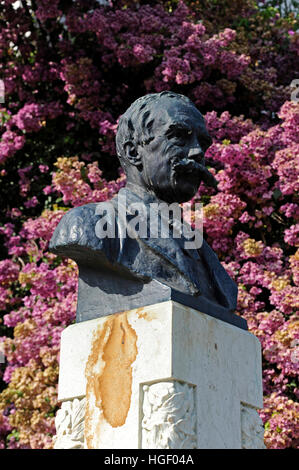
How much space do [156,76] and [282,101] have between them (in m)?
1.21

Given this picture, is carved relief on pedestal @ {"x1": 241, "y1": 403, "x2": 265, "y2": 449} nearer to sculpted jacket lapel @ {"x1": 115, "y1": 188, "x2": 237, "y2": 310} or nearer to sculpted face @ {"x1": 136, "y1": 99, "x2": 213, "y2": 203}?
sculpted jacket lapel @ {"x1": 115, "y1": 188, "x2": 237, "y2": 310}

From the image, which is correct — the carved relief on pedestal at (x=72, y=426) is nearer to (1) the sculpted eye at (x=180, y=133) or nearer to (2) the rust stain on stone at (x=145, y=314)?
(2) the rust stain on stone at (x=145, y=314)

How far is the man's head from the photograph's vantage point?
2.87 metres

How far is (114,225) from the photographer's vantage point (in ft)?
9.00

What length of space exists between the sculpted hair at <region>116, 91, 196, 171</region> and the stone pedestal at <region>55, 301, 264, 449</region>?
799 mm

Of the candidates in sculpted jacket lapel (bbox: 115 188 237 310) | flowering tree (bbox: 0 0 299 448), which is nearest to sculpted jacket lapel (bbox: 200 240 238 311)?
sculpted jacket lapel (bbox: 115 188 237 310)

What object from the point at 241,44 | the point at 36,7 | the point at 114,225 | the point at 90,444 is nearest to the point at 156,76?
the point at 241,44

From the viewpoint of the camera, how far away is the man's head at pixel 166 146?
2868 millimetres

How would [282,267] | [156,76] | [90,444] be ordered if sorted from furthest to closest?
[156,76] < [282,267] < [90,444]

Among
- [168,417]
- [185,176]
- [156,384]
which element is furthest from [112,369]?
[185,176]

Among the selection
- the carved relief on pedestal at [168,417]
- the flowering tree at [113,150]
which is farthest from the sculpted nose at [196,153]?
the flowering tree at [113,150]

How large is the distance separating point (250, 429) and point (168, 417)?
0.57 metres

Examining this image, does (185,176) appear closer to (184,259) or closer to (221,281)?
(184,259)

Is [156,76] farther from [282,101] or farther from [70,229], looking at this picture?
[70,229]
